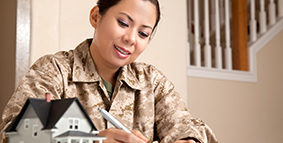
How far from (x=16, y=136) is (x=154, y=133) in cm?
74

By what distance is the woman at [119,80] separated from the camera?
3.72ft

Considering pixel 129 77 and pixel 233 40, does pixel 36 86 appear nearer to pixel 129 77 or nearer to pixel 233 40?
pixel 129 77

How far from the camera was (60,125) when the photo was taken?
646 millimetres

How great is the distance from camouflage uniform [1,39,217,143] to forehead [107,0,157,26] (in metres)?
0.21

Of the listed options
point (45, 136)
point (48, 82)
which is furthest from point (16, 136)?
point (48, 82)

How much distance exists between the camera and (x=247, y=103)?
3201 mm

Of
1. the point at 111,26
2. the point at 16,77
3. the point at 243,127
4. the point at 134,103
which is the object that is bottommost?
the point at 243,127

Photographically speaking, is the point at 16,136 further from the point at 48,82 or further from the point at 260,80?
the point at 260,80

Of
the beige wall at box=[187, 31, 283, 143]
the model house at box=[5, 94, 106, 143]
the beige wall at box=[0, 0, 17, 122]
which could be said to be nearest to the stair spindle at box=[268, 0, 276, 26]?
the beige wall at box=[187, 31, 283, 143]

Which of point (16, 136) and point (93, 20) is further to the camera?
point (93, 20)

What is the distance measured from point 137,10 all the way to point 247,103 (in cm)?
229

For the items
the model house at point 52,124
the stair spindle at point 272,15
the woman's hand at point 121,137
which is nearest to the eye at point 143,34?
the woman's hand at point 121,137

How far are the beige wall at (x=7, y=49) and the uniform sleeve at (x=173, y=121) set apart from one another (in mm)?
647

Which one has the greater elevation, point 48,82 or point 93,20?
point 93,20
